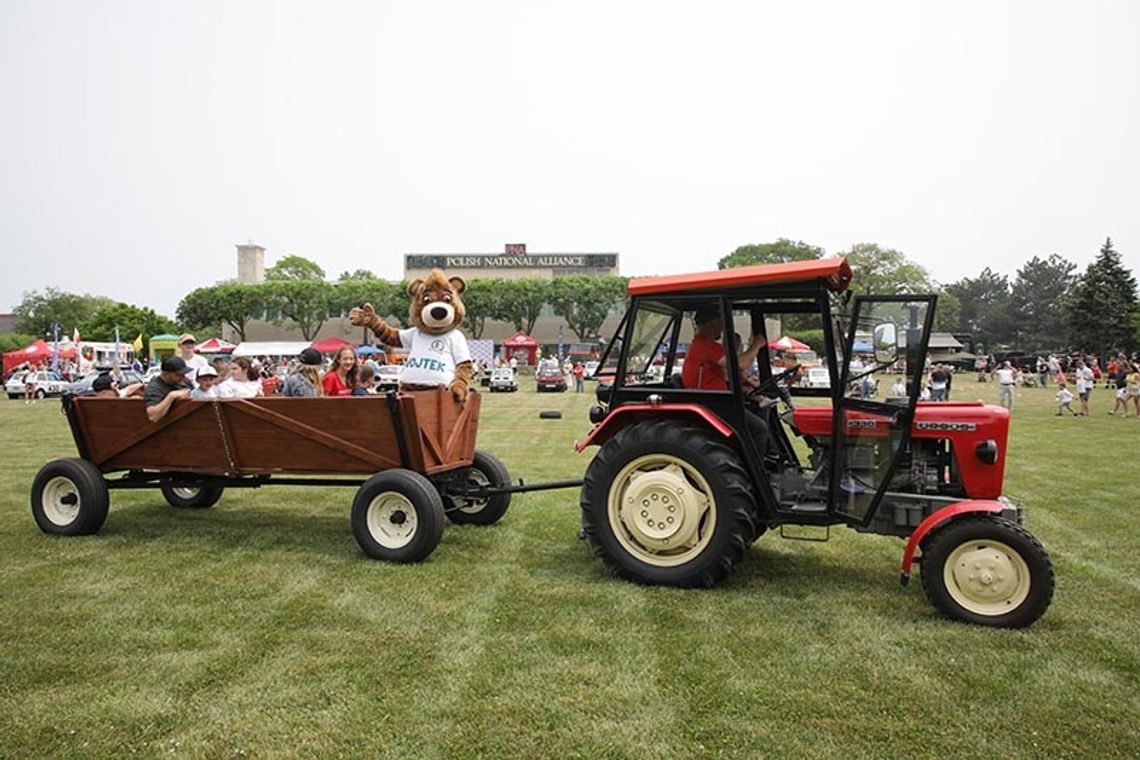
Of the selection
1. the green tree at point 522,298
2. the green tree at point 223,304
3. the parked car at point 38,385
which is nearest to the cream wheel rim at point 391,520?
the parked car at point 38,385

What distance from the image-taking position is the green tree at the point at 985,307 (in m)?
84.2

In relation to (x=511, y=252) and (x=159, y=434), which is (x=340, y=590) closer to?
(x=159, y=434)

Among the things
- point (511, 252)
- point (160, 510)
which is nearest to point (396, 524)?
point (160, 510)

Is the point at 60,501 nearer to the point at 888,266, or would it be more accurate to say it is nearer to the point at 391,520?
the point at 391,520

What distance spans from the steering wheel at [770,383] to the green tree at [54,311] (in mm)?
91232

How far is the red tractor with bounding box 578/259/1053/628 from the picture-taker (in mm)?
4461

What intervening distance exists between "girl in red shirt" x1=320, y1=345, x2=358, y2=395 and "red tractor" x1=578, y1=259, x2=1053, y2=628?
3.37 m

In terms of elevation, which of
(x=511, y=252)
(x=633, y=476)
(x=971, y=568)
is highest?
(x=511, y=252)

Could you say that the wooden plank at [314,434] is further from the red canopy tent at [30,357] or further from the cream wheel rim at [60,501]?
the red canopy tent at [30,357]

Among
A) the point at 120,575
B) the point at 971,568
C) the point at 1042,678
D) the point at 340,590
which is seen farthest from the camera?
the point at 120,575

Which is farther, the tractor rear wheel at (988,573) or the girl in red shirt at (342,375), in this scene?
the girl in red shirt at (342,375)

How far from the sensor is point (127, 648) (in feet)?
13.1

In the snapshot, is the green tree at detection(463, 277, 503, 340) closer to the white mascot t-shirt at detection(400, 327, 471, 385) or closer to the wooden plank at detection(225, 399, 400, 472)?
the white mascot t-shirt at detection(400, 327, 471, 385)

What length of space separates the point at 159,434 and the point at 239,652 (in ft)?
9.88
